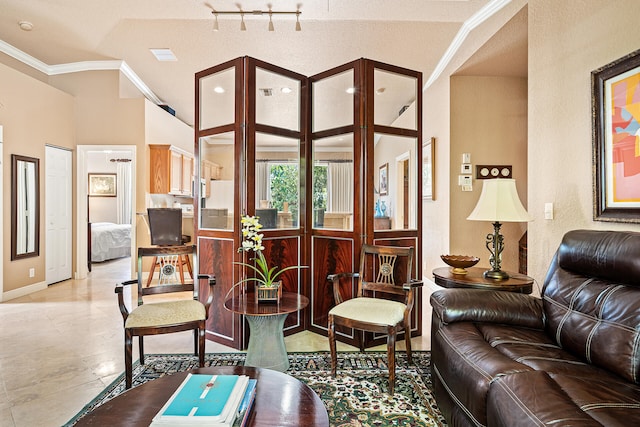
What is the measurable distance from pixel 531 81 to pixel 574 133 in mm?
738

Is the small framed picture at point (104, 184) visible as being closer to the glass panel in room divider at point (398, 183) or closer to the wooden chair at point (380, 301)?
the glass panel in room divider at point (398, 183)

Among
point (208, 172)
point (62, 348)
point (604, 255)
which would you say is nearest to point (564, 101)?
point (604, 255)

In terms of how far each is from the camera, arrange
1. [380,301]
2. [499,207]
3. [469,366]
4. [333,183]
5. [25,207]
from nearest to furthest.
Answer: [469,366] → [499,207] → [380,301] → [333,183] → [25,207]

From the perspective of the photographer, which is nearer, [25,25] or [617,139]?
[617,139]

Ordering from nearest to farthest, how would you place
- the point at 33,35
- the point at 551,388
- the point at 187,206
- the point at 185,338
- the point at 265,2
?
the point at 551,388 → the point at 185,338 → the point at 265,2 → the point at 33,35 → the point at 187,206

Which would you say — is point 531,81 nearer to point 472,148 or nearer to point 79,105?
point 472,148

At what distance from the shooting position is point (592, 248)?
191 cm

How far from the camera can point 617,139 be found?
211 centimetres

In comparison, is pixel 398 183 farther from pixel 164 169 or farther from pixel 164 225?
pixel 164 169

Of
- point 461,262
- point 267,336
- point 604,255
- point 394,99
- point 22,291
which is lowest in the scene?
point 22,291

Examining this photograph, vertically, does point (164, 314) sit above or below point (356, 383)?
above

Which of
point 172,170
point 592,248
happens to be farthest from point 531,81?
point 172,170

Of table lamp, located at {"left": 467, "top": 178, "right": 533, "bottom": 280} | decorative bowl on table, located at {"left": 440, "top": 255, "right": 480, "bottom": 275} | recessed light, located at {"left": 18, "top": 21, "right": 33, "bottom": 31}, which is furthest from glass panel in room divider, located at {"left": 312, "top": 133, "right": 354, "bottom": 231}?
recessed light, located at {"left": 18, "top": 21, "right": 33, "bottom": 31}

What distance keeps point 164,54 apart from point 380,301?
4.34 meters
